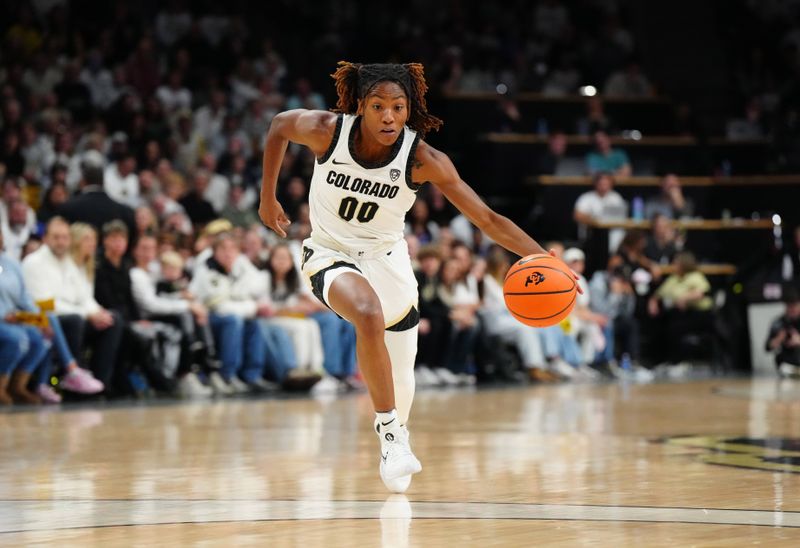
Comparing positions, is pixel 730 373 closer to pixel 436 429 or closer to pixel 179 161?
pixel 179 161

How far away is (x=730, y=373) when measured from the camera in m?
16.2

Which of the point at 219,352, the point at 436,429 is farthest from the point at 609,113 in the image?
the point at 436,429

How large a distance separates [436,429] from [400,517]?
3786 millimetres

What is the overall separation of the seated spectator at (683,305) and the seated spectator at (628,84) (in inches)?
177

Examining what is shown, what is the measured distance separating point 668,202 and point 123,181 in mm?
7203

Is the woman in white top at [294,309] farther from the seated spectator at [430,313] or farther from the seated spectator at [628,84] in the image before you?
the seated spectator at [628,84]

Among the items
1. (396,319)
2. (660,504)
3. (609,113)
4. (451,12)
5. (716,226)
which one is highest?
(451,12)

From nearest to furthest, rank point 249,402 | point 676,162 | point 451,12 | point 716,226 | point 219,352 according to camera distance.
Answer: point 249,402
point 219,352
point 716,226
point 676,162
point 451,12

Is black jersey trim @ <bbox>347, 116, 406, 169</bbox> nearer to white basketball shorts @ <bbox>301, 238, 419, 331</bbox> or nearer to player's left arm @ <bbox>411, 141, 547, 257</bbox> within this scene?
player's left arm @ <bbox>411, 141, 547, 257</bbox>

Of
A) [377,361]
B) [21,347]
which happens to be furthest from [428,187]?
[377,361]

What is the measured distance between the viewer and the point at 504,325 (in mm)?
14250

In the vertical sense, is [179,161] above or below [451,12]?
below

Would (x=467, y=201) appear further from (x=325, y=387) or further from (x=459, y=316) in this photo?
(x=459, y=316)

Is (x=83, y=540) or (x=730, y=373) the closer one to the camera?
(x=83, y=540)
